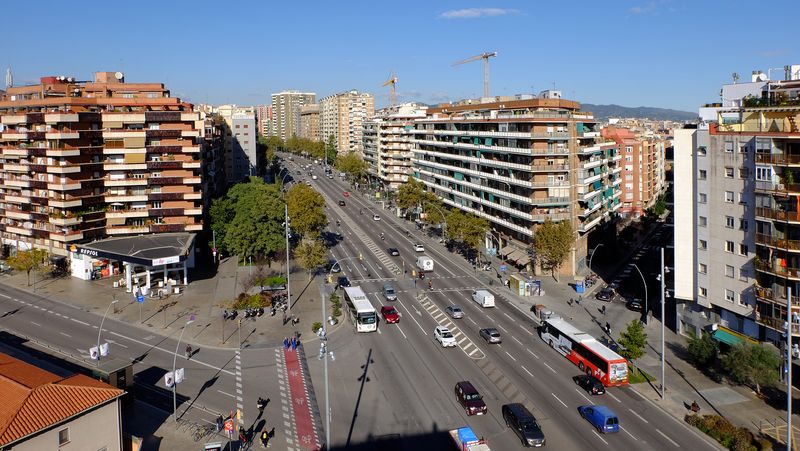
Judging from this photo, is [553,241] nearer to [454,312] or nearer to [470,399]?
[454,312]

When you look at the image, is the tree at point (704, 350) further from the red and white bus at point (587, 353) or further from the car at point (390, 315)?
the car at point (390, 315)

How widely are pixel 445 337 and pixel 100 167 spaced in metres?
50.0

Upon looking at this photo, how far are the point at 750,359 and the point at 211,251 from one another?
70538 millimetres

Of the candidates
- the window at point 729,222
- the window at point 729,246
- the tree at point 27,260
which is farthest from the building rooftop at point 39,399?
the window at point 729,222

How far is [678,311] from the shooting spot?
56.4 metres

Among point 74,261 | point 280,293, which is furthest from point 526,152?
point 74,261

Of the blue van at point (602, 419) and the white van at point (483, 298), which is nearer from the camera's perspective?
the blue van at point (602, 419)

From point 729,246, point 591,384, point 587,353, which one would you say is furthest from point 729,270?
point 591,384

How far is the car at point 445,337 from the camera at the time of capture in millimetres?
52719

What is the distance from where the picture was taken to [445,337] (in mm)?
53125

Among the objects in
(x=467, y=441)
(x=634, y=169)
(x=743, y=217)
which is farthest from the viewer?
(x=634, y=169)

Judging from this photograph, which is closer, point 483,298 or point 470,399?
point 470,399

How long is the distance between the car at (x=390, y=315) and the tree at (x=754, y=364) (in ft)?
95.0

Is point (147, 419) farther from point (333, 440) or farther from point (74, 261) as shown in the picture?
point (74, 261)
